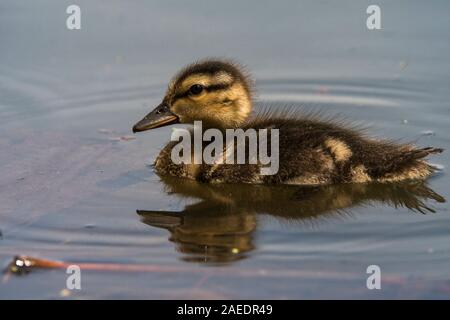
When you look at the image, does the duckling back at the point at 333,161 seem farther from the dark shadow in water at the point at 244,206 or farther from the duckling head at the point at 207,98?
the duckling head at the point at 207,98

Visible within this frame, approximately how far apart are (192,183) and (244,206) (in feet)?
1.54

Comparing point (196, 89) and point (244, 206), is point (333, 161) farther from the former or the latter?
point (196, 89)

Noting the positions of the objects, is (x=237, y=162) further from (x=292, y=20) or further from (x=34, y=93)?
(x=292, y=20)

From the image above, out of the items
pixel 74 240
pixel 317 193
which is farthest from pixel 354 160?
pixel 74 240

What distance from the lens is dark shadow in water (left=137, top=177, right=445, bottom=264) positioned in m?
4.23

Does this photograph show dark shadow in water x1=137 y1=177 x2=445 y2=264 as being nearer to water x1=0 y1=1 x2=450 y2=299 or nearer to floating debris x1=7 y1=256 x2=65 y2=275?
water x1=0 y1=1 x2=450 y2=299

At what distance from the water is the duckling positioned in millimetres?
80

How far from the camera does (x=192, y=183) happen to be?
201 inches

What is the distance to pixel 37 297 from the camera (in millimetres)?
3688

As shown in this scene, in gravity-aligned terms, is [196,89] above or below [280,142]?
above

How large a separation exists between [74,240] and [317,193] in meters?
1.23

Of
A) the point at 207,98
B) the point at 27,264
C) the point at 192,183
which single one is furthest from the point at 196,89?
the point at 27,264

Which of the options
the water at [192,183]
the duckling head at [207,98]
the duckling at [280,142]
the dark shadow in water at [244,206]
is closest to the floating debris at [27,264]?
the water at [192,183]

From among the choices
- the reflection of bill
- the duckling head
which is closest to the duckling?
the duckling head
